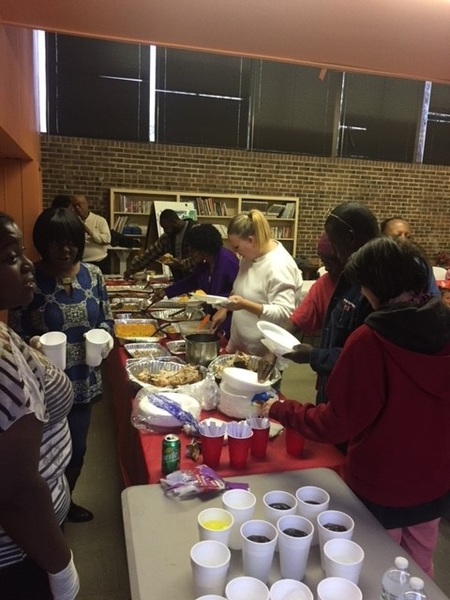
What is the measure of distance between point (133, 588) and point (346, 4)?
2185mm

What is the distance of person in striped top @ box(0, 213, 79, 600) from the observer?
0.86 meters

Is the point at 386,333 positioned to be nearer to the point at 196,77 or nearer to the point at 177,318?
the point at 177,318

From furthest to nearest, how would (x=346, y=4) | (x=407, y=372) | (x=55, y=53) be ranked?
(x=55, y=53) → (x=346, y=4) → (x=407, y=372)

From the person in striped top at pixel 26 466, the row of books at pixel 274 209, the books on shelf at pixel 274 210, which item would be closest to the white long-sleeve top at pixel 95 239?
the row of books at pixel 274 209

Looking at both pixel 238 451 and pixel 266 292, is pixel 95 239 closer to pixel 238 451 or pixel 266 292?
pixel 266 292

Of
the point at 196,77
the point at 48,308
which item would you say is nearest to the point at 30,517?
the point at 48,308

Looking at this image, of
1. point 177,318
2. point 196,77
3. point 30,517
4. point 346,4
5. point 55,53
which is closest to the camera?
point 30,517

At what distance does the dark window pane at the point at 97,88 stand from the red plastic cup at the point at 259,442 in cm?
651

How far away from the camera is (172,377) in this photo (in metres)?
2.05

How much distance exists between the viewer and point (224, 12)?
204cm

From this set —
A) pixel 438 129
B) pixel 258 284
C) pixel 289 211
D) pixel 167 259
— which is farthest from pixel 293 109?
pixel 258 284

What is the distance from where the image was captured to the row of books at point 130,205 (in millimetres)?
6984

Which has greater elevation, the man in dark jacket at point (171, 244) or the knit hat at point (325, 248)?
the knit hat at point (325, 248)

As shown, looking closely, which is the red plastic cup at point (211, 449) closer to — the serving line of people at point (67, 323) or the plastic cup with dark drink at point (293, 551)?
the serving line of people at point (67, 323)
